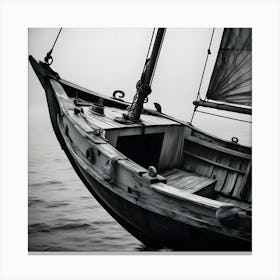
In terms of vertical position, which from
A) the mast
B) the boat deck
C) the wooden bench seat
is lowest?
the wooden bench seat

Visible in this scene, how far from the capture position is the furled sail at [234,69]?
263 cm

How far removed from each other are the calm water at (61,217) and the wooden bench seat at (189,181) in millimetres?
533

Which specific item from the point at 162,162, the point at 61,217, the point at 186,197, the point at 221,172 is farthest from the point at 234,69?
the point at 61,217

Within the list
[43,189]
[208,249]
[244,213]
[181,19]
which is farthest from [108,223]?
[181,19]

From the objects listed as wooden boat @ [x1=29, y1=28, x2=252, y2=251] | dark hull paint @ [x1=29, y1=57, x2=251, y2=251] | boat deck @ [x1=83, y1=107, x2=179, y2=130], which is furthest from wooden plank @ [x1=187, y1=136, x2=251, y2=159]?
dark hull paint @ [x1=29, y1=57, x2=251, y2=251]

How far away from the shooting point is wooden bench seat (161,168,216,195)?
2.67 meters

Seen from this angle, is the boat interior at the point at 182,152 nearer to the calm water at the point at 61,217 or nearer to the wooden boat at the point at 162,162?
the wooden boat at the point at 162,162

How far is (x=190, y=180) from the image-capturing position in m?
2.85

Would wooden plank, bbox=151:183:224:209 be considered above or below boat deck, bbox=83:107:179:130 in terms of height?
below

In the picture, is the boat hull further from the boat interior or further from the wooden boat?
the boat interior

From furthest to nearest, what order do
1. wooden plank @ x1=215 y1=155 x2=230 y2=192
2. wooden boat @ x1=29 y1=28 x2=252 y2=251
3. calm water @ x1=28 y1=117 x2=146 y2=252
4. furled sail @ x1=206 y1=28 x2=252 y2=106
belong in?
wooden plank @ x1=215 y1=155 x2=230 y2=192 < furled sail @ x1=206 y1=28 x2=252 y2=106 < calm water @ x1=28 y1=117 x2=146 y2=252 < wooden boat @ x1=29 y1=28 x2=252 y2=251

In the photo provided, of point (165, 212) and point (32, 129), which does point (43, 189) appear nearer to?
point (32, 129)
